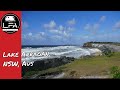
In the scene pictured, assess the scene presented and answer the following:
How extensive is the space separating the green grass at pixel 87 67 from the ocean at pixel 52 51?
0.57ft

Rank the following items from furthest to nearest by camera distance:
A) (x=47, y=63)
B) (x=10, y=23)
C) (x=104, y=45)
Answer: (x=104, y=45) < (x=47, y=63) < (x=10, y=23)

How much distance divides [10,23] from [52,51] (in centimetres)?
97

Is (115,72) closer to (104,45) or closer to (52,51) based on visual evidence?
(104,45)

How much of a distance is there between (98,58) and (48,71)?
102 cm

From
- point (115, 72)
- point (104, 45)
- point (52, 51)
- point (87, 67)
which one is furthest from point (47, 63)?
point (115, 72)

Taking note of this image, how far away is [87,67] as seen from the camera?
882cm

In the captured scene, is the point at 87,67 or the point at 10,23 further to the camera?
the point at 87,67

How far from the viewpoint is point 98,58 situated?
8992mm

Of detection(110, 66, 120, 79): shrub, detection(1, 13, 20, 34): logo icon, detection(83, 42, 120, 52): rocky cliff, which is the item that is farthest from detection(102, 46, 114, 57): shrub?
detection(1, 13, 20, 34): logo icon

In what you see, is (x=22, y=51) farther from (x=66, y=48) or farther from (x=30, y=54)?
(x=66, y=48)

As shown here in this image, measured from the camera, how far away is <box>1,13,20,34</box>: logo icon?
8.59m

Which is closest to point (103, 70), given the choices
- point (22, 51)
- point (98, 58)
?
point (98, 58)

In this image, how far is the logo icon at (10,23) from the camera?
8.59 meters
